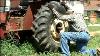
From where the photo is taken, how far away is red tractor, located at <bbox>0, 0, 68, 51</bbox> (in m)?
10.1

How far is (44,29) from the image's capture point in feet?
33.4

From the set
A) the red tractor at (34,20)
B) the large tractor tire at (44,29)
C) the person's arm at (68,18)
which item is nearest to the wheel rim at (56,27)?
the red tractor at (34,20)

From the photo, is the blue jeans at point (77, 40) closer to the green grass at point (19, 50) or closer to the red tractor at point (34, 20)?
the green grass at point (19, 50)

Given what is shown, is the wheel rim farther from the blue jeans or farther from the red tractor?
the blue jeans

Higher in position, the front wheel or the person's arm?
the person's arm

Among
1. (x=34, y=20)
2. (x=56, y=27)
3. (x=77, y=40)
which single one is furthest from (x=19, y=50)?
(x=77, y=40)

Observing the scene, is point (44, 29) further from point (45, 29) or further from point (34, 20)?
point (34, 20)

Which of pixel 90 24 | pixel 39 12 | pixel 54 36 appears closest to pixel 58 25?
pixel 54 36

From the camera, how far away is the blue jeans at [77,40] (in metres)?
9.98

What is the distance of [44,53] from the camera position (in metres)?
10.3

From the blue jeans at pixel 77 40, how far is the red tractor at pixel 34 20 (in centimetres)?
50

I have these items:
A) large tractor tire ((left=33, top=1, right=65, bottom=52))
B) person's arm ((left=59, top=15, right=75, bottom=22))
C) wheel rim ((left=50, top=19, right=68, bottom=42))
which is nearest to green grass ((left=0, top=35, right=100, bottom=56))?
large tractor tire ((left=33, top=1, right=65, bottom=52))

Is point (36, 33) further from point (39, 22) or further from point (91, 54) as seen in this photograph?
point (91, 54)

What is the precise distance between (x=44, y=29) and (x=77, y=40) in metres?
0.98
